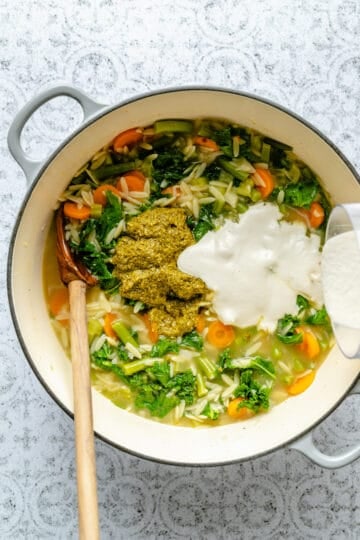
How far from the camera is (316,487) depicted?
103 inches

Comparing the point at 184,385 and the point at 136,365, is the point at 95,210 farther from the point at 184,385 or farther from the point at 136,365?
the point at 184,385

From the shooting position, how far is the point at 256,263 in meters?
2.57

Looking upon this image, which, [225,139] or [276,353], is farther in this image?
[276,353]

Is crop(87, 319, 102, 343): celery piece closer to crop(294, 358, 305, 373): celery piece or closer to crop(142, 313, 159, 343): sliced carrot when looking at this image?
crop(142, 313, 159, 343): sliced carrot

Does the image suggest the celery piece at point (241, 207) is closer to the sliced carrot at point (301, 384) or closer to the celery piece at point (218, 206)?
the celery piece at point (218, 206)

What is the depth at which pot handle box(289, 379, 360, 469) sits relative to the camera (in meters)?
2.32

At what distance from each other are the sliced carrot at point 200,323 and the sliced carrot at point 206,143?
1.65ft

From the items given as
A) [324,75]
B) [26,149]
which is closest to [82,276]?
[26,149]

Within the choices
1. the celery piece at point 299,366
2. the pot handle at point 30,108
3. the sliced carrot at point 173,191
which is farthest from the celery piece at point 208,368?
the pot handle at point 30,108

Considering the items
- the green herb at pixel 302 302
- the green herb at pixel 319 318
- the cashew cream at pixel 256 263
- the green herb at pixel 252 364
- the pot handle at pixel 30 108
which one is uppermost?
the pot handle at pixel 30 108

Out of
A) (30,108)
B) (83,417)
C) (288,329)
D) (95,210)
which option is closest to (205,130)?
(95,210)

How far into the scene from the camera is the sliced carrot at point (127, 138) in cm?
246

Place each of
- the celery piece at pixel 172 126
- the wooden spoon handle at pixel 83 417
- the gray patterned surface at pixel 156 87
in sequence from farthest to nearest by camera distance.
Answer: the gray patterned surface at pixel 156 87 → the celery piece at pixel 172 126 → the wooden spoon handle at pixel 83 417

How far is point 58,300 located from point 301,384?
779 millimetres
